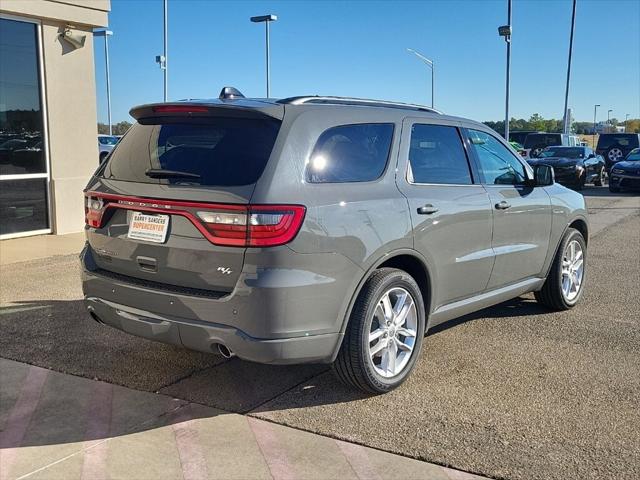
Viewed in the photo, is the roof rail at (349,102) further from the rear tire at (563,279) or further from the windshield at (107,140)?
the windshield at (107,140)

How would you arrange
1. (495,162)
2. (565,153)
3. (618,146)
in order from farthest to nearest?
(618,146) → (565,153) → (495,162)

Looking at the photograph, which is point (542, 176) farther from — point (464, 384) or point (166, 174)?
point (166, 174)

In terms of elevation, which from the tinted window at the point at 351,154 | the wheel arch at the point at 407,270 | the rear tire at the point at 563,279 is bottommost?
the rear tire at the point at 563,279

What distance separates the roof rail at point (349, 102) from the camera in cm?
397

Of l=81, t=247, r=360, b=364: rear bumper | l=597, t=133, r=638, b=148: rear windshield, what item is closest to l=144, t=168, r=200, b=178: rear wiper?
l=81, t=247, r=360, b=364: rear bumper

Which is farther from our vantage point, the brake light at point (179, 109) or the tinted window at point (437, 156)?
the tinted window at point (437, 156)

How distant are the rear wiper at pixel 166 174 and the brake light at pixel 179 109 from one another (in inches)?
15.0

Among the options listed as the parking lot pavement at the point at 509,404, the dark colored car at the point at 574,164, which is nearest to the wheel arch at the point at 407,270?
the parking lot pavement at the point at 509,404

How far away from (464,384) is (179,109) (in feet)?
8.16

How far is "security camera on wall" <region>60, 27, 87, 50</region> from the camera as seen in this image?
33.1 feet

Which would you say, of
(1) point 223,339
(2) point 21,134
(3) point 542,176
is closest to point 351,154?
(1) point 223,339

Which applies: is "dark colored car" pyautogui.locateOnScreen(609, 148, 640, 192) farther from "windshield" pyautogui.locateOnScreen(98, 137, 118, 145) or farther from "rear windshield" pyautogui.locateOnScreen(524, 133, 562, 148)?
"windshield" pyautogui.locateOnScreen(98, 137, 118, 145)

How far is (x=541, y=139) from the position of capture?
28516 millimetres

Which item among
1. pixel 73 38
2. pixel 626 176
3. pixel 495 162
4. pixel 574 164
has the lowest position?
pixel 626 176
